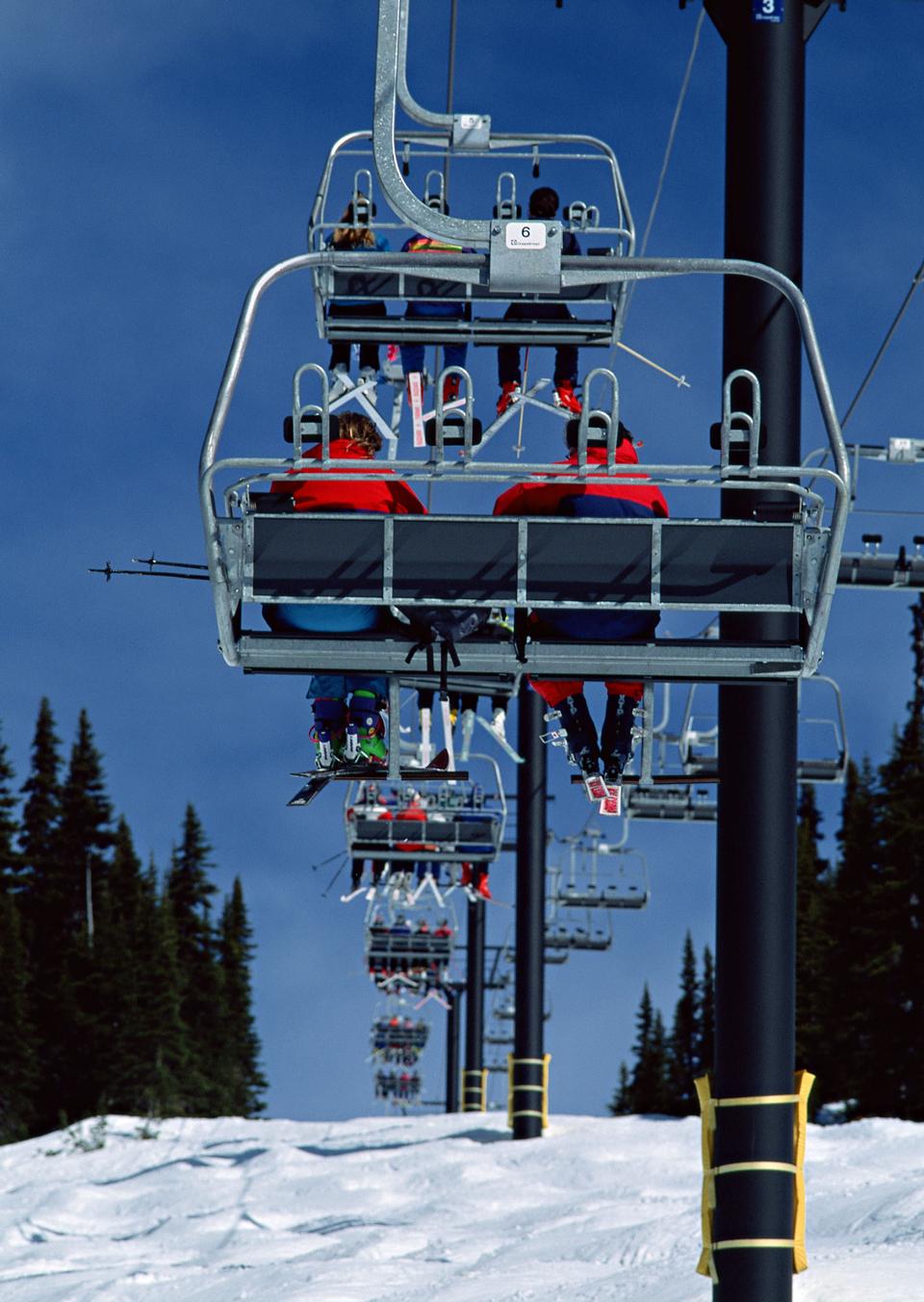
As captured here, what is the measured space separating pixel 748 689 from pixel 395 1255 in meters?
8.19

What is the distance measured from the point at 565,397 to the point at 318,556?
8.74 metres

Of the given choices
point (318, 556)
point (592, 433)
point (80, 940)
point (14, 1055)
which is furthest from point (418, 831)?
point (80, 940)

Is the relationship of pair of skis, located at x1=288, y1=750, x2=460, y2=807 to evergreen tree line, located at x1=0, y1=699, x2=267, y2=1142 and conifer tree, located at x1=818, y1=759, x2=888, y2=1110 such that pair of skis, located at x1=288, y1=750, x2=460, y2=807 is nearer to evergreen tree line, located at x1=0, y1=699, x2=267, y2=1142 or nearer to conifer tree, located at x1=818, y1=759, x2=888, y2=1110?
conifer tree, located at x1=818, y1=759, x2=888, y2=1110

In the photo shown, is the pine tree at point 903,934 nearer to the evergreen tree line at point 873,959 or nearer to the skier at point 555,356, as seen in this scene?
the evergreen tree line at point 873,959

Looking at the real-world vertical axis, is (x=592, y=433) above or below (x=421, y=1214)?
above

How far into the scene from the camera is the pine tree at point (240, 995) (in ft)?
240

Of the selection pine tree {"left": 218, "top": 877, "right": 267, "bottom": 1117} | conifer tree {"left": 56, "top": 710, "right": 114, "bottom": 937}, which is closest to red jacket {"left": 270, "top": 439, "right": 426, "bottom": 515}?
conifer tree {"left": 56, "top": 710, "right": 114, "bottom": 937}

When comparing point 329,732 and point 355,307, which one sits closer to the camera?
point 329,732

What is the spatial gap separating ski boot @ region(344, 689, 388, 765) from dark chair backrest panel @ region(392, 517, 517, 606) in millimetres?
1393

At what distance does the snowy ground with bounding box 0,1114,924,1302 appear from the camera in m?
12.4

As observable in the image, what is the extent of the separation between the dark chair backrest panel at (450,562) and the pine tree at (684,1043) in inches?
2280

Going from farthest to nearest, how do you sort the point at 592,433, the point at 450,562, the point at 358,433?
1. the point at 358,433
2. the point at 592,433
3. the point at 450,562

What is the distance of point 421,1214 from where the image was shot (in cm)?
1884

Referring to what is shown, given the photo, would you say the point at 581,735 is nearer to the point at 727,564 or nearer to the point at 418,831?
the point at 727,564
